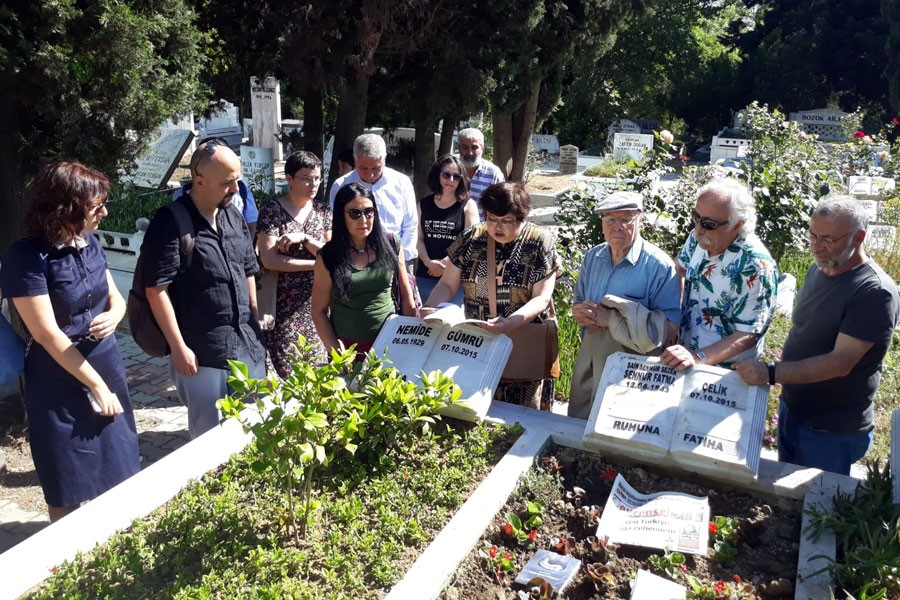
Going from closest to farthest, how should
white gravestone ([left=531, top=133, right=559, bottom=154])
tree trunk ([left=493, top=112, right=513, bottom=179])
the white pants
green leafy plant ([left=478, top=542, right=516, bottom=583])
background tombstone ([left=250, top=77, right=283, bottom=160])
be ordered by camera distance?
green leafy plant ([left=478, top=542, right=516, bottom=583]) < the white pants < tree trunk ([left=493, top=112, right=513, bottom=179]) < background tombstone ([left=250, top=77, right=283, bottom=160]) < white gravestone ([left=531, top=133, right=559, bottom=154])

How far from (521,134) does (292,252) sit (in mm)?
9361

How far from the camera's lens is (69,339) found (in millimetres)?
2988

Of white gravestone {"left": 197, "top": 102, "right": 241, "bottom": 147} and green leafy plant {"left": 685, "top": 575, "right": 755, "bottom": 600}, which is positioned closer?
green leafy plant {"left": 685, "top": 575, "right": 755, "bottom": 600}

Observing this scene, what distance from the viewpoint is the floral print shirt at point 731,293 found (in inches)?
121

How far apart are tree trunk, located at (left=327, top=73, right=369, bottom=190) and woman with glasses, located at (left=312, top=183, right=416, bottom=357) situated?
5.31 m

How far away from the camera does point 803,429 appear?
3225 mm

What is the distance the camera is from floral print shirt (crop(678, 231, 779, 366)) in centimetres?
308

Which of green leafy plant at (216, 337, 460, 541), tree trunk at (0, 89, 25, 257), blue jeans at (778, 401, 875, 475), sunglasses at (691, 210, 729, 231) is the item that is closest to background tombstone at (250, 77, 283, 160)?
tree trunk at (0, 89, 25, 257)

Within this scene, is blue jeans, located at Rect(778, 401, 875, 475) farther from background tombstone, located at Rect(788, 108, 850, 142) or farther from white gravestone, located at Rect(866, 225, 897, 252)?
background tombstone, located at Rect(788, 108, 850, 142)

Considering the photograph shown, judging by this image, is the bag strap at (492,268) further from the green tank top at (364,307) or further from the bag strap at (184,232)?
the bag strap at (184,232)

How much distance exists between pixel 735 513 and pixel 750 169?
4384mm

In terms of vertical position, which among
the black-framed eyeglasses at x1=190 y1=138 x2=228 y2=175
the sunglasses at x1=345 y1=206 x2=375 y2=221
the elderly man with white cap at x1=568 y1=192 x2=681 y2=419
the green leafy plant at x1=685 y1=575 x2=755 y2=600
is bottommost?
the green leafy plant at x1=685 y1=575 x2=755 y2=600

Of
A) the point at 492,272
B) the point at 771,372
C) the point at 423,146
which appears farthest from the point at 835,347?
the point at 423,146

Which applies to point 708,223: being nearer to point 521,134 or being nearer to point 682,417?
point 682,417
